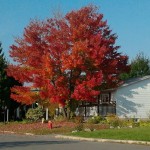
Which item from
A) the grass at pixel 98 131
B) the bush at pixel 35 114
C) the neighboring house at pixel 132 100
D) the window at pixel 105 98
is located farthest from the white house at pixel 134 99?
the bush at pixel 35 114

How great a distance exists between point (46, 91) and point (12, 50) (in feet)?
20.0

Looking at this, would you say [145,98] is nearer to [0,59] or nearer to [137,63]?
[0,59]

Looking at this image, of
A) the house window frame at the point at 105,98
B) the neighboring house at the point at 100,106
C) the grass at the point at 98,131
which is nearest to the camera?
the grass at the point at 98,131

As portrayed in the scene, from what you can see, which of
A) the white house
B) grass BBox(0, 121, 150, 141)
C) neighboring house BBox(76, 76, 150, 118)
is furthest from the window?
grass BBox(0, 121, 150, 141)

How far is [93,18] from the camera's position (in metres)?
46.1

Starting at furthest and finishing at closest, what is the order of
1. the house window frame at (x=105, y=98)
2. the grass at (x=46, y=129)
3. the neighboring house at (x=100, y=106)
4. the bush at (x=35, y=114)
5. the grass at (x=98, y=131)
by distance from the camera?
the bush at (x=35, y=114) → the house window frame at (x=105, y=98) → the neighboring house at (x=100, y=106) → the grass at (x=46, y=129) → the grass at (x=98, y=131)

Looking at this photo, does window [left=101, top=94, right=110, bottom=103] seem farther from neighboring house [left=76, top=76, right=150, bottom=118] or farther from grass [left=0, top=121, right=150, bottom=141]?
grass [left=0, top=121, right=150, bottom=141]

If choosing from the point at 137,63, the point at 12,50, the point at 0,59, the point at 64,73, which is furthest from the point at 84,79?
the point at 137,63

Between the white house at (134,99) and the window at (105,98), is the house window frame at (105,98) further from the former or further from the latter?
the white house at (134,99)

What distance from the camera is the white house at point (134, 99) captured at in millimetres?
46875

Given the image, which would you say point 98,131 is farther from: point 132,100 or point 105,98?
point 105,98

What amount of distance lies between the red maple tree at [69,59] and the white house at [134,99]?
4.86 feet

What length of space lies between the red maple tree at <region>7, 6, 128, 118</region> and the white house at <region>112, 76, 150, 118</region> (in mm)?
1482

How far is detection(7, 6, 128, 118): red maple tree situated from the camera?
4359 centimetres
